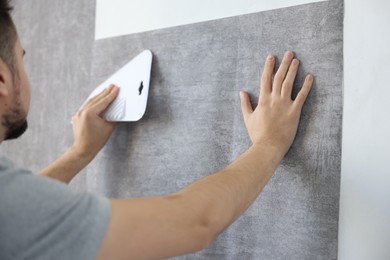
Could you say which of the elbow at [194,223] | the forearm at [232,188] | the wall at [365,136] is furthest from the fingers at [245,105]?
the elbow at [194,223]

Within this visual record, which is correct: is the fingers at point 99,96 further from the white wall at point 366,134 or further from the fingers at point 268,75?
the white wall at point 366,134

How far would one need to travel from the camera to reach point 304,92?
2.73 ft

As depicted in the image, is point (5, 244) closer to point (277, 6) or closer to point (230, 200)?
point (230, 200)

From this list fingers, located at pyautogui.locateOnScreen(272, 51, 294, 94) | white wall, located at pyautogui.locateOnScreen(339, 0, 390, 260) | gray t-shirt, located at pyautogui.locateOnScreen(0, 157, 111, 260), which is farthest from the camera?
fingers, located at pyautogui.locateOnScreen(272, 51, 294, 94)

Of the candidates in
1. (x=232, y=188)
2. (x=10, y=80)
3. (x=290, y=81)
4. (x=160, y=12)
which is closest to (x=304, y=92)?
(x=290, y=81)

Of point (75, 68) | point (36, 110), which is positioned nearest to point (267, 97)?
point (75, 68)

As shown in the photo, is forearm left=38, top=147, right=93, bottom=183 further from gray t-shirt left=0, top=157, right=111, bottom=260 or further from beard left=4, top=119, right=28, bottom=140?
gray t-shirt left=0, top=157, right=111, bottom=260

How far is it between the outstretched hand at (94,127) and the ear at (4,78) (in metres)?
0.39

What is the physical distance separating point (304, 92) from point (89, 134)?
2.18 ft

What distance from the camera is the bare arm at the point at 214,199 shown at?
59 cm

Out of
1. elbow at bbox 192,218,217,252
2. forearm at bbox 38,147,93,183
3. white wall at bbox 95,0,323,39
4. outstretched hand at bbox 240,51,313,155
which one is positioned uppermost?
white wall at bbox 95,0,323,39

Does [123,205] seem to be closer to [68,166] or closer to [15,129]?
[15,129]

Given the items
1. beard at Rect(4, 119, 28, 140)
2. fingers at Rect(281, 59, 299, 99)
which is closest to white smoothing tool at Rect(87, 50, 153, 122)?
beard at Rect(4, 119, 28, 140)

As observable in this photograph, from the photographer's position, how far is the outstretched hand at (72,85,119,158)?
117cm
